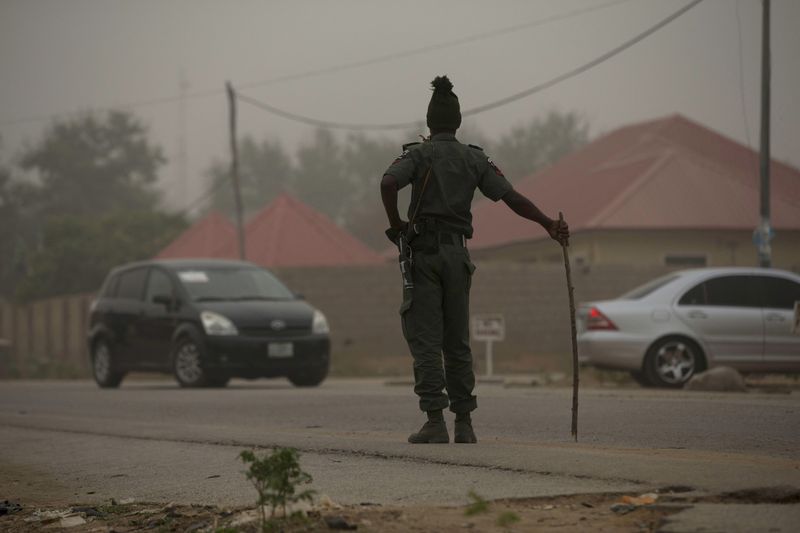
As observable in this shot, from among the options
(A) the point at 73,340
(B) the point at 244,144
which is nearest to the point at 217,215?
(A) the point at 73,340

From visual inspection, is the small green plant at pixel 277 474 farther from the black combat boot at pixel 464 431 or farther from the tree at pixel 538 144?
the tree at pixel 538 144

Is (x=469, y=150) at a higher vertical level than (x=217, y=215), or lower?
lower

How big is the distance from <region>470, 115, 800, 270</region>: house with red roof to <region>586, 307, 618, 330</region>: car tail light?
17568mm

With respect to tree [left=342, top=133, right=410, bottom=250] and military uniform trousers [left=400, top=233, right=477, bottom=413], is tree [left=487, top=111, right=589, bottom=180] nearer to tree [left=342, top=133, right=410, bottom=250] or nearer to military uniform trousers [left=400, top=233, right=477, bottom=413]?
tree [left=342, top=133, right=410, bottom=250]

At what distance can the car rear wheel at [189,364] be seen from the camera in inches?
708

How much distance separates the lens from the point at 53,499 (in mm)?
7660

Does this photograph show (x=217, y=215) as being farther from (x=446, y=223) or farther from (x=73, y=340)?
(x=446, y=223)

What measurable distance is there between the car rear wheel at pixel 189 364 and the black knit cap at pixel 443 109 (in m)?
10.3

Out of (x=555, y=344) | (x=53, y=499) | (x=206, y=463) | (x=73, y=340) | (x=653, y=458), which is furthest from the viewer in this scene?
(x=73, y=340)

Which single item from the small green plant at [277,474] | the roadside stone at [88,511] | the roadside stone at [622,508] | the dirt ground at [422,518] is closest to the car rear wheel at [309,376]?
the roadside stone at [88,511]

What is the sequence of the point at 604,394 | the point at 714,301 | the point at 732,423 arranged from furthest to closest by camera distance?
the point at 714,301 → the point at 604,394 → the point at 732,423

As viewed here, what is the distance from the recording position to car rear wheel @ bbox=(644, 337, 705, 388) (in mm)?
16516

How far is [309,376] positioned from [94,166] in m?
61.2

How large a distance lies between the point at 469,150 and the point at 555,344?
2283 cm
